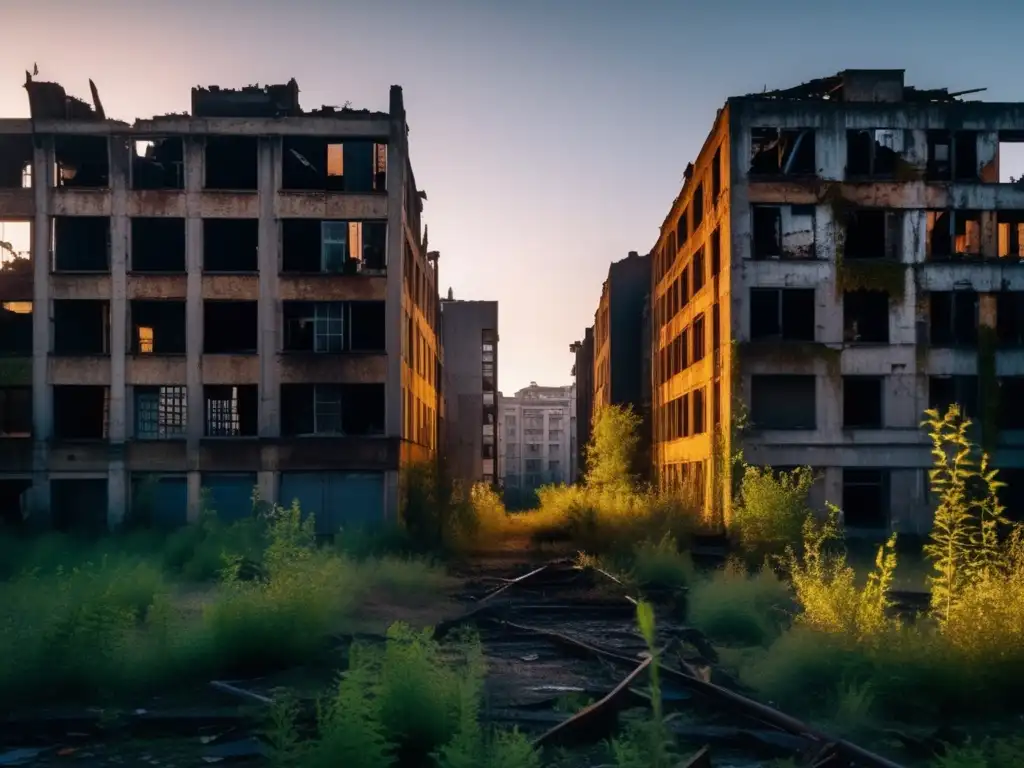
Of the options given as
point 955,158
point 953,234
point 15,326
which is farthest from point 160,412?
point 955,158

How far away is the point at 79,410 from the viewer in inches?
1286

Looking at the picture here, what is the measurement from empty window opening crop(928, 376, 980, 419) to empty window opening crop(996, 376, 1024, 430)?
69cm

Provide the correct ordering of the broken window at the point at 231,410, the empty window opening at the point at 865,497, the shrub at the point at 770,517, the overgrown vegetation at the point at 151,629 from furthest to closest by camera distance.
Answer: the broken window at the point at 231,410 < the empty window opening at the point at 865,497 < the shrub at the point at 770,517 < the overgrown vegetation at the point at 151,629

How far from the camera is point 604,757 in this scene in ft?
28.1

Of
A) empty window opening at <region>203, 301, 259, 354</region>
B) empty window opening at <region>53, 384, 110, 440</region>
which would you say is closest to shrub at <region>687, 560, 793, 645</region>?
empty window opening at <region>203, 301, 259, 354</region>

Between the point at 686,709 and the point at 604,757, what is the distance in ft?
6.42

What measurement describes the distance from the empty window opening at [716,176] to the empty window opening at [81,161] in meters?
19.1

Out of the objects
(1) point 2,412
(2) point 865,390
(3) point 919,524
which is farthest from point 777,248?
(1) point 2,412

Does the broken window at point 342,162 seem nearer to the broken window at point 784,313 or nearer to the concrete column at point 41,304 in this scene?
the concrete column at point 41,304

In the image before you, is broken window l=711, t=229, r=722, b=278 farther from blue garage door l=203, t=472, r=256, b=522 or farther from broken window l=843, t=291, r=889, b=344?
blue garage door l=203, t=472, r=256, b=522

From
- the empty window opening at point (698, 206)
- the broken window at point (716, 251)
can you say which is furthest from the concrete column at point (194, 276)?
the empty window opening at point (698, 206)

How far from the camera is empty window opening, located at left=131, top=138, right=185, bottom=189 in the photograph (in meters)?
32.8

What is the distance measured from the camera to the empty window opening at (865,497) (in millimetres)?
30234

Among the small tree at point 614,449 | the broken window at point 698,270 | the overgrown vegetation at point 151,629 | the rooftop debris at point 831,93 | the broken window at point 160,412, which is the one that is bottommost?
the overgrown vegetation at point 151,629
